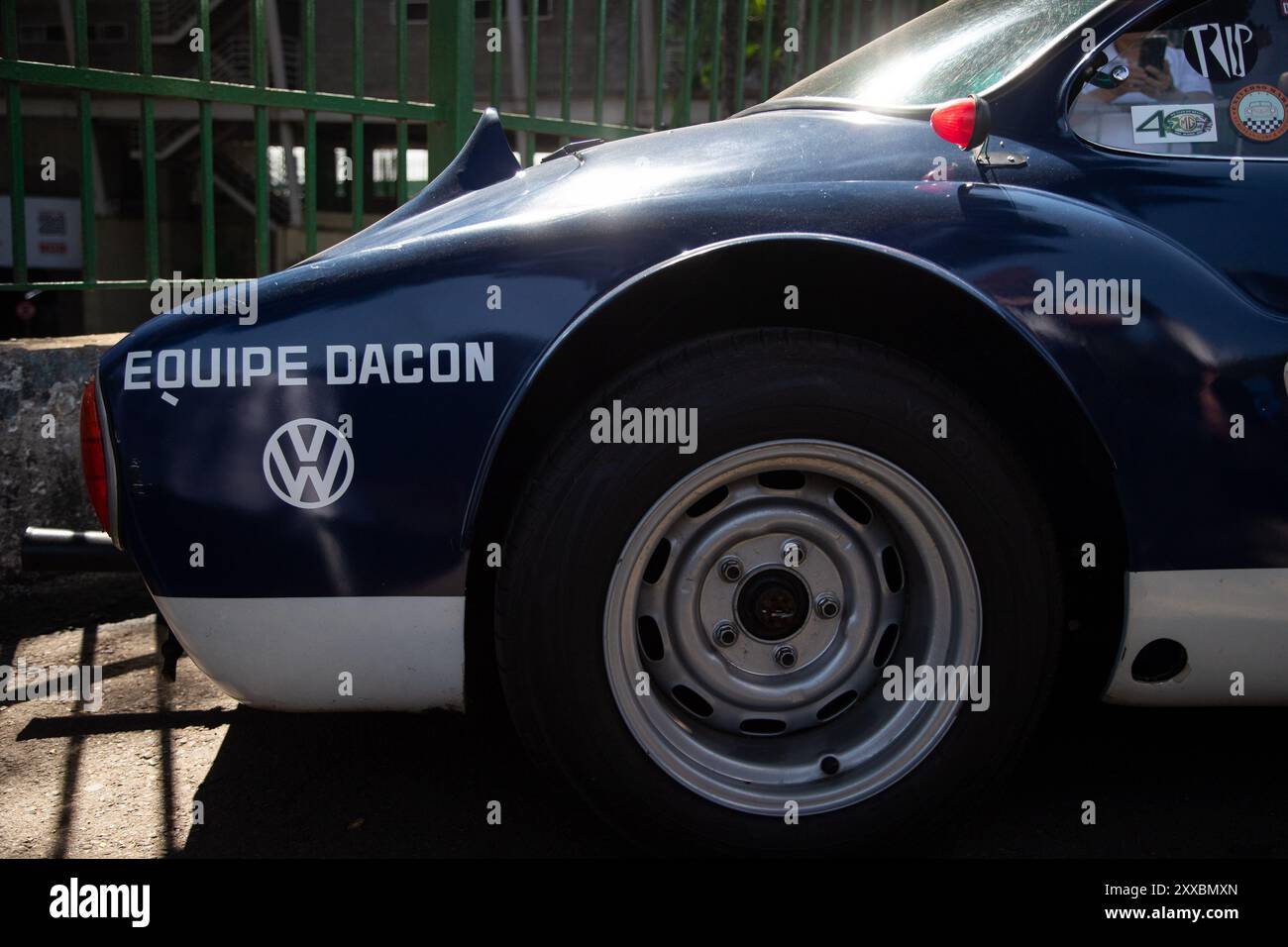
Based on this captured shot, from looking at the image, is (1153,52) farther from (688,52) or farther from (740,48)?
(740,48)

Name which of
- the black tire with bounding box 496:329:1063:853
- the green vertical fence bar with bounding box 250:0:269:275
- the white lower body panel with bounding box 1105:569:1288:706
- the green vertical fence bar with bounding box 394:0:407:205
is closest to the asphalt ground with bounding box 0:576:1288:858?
the black tire with bounding box 496:329:1063:853

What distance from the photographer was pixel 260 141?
3846 millimetres

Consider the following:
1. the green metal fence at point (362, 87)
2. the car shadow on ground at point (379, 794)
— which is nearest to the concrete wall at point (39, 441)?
the green metal fence at point (362, 87)

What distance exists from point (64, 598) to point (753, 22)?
14.9 ft

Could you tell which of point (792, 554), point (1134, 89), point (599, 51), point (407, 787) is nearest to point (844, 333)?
point (792, 554)

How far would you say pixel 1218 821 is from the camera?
206cm

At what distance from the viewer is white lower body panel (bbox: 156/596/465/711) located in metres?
1.77

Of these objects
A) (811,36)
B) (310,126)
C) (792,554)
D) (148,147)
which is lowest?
(792,554)

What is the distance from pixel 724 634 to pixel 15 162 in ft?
9.63
